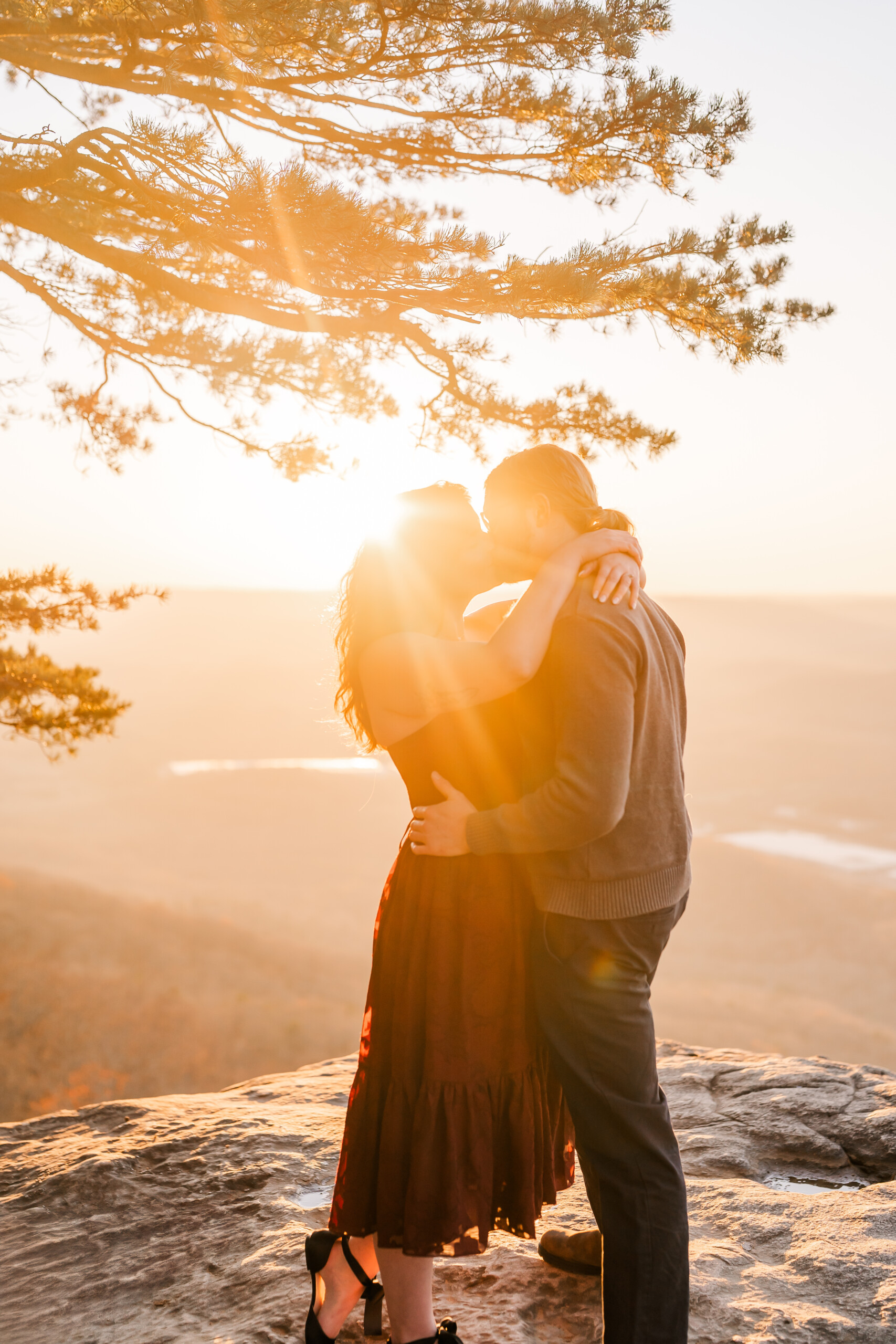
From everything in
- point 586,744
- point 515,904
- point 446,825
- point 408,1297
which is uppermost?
point 586,744

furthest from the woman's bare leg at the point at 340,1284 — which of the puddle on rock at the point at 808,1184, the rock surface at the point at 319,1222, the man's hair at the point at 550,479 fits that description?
the man's hair at the point at 550,479

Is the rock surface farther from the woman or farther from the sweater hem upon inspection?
the sweater hem

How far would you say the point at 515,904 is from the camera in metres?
2.07

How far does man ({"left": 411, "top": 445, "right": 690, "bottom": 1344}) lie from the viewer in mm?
1833

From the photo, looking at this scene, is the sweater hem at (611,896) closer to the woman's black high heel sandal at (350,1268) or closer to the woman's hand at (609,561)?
the woman's hand at (609,561)

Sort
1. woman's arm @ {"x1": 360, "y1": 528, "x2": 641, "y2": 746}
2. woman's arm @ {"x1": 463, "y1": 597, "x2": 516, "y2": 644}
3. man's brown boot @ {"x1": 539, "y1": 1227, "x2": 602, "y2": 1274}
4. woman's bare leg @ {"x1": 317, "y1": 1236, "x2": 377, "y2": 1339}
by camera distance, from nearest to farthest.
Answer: woman's arm @ {"x1": 360, "y1": 528, "x2": 641, "y2": 746} → woman's bare leg @ {"x1": 317, "y1": 1236, "x2": 377, "y2": 1339} → man's brown boot @ {"x1": 539, "y1": 1227, "x2": 602, "y2": 1274} → woman's arm @ {"x1": 463, "y1": 597, "x2": 516, "y2": 644}

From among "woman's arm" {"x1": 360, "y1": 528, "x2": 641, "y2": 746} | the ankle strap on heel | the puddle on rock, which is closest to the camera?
"woman's arm" {"x1": 360, "y1": 528, "x2": 641, "y2": 746}

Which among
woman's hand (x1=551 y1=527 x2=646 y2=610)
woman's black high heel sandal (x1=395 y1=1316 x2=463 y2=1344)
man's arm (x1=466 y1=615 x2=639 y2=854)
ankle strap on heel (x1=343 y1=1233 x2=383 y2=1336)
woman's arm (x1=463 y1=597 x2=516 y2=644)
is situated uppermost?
woman's hand (x1=551 y1=527 x2=646 y2=610)

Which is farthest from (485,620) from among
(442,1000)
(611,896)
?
(442,1000)

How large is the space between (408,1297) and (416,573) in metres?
1.71

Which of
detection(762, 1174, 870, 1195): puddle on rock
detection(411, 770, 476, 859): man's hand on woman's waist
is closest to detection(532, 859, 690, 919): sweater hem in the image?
detection(411, 770, 476, 859): man's hand on woman's waist

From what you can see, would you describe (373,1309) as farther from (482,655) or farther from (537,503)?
(537,503)

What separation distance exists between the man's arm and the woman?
140mm

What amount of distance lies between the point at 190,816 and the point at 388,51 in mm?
63465
